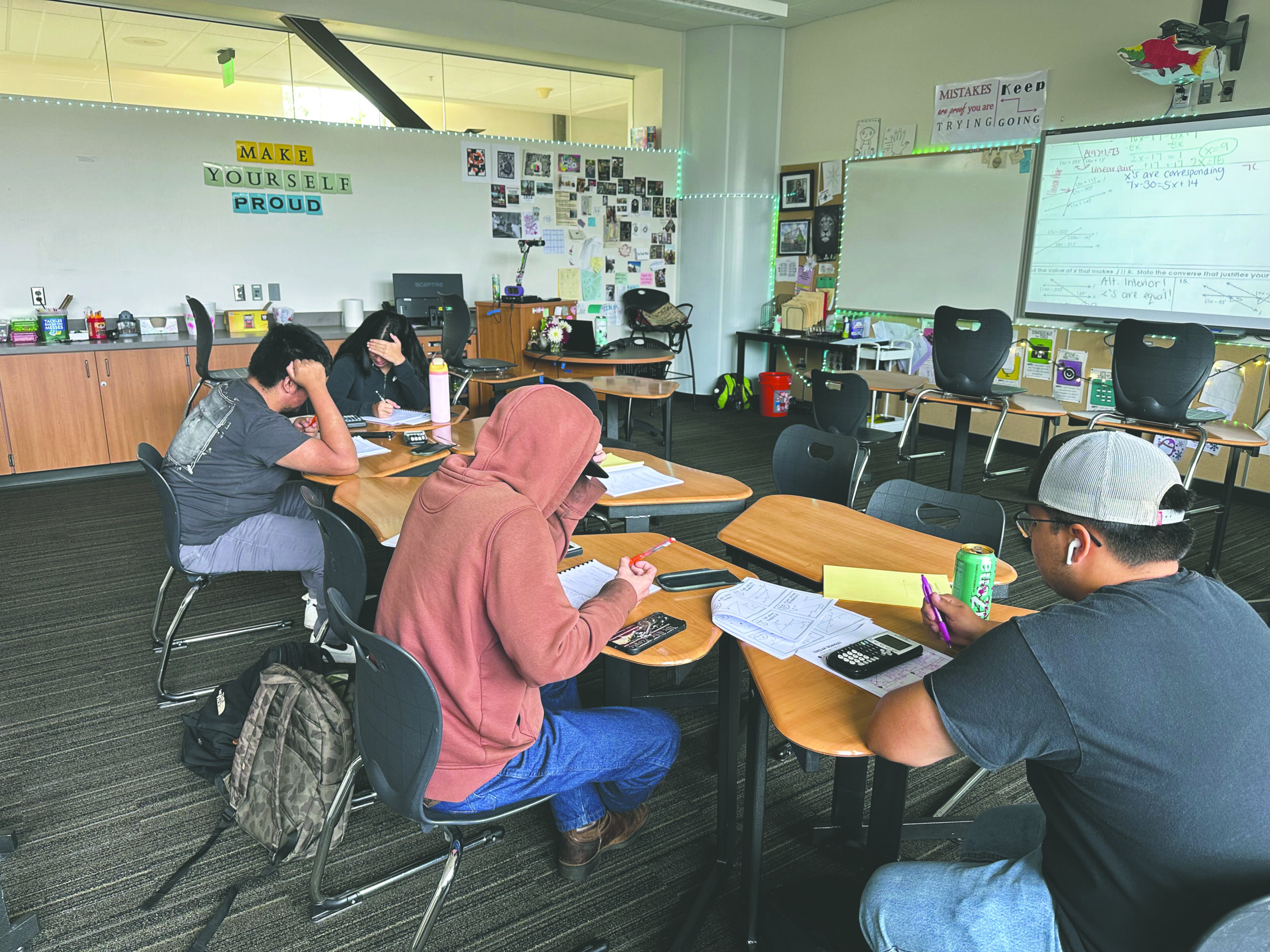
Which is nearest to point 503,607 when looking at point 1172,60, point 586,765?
point 586,765

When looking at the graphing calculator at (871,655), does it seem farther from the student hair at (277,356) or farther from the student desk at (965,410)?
the student desk at (965,410)

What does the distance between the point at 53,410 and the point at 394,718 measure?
4.99 m

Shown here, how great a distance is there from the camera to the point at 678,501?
2.51 metres

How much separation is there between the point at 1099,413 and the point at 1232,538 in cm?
102

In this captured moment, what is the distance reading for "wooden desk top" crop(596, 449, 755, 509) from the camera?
248cm

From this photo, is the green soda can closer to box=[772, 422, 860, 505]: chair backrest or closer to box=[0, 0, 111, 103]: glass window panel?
box=[772, 422, 860, 505]: chair backrest

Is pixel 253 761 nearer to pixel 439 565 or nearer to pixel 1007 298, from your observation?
pixel 439 565

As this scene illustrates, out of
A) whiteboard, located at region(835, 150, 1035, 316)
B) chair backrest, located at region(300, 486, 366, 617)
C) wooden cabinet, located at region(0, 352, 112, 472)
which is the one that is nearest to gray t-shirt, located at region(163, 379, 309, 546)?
chair backrest, located at region(300, 486, 366, 617)

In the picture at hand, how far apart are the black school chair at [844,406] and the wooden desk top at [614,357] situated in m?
1.38

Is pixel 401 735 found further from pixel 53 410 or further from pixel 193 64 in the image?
pixel 193 64

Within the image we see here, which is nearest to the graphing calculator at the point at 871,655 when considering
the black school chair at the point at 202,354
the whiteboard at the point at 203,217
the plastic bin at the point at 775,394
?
the black school chair at the point at 202,354

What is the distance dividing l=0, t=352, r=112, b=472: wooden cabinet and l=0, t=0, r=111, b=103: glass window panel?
70.3 inches

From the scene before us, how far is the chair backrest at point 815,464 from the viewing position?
9.07ft

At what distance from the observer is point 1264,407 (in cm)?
495
